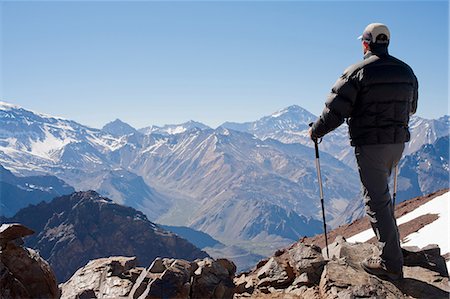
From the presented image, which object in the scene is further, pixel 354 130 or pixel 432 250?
pixel 432 250

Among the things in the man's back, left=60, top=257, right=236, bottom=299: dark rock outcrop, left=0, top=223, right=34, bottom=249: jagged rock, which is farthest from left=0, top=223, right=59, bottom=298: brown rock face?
the man's back

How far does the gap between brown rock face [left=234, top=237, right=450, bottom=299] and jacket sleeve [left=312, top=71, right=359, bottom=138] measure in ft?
12.1

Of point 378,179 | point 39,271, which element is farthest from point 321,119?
point 39,271

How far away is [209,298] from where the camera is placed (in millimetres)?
10016

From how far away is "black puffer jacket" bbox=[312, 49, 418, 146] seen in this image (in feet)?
30.7

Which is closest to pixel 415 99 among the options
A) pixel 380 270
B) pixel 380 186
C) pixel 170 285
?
pixel 380 186

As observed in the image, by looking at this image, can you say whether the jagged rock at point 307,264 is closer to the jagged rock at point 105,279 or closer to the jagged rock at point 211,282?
the jagged rock at point 211,282

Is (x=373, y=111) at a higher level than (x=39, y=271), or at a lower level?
higher

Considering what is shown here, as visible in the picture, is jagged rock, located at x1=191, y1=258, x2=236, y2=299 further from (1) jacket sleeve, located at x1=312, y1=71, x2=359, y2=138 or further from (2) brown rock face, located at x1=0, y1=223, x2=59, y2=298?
(1) jacket sleeve, located at x1=312, y1=71, x2=359, y2=138

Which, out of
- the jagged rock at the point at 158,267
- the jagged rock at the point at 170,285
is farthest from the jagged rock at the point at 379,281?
the jagged rock at the point at 158,267

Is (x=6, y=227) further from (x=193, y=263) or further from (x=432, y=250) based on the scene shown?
(x=432, y=250)

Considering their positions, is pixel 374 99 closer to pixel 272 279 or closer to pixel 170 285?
pixel 272 279

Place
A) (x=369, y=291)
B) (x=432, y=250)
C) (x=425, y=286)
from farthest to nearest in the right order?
(x=432, y=250) → (x=425, y=286) → (x=369, y=291)

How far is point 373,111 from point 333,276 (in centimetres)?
410
